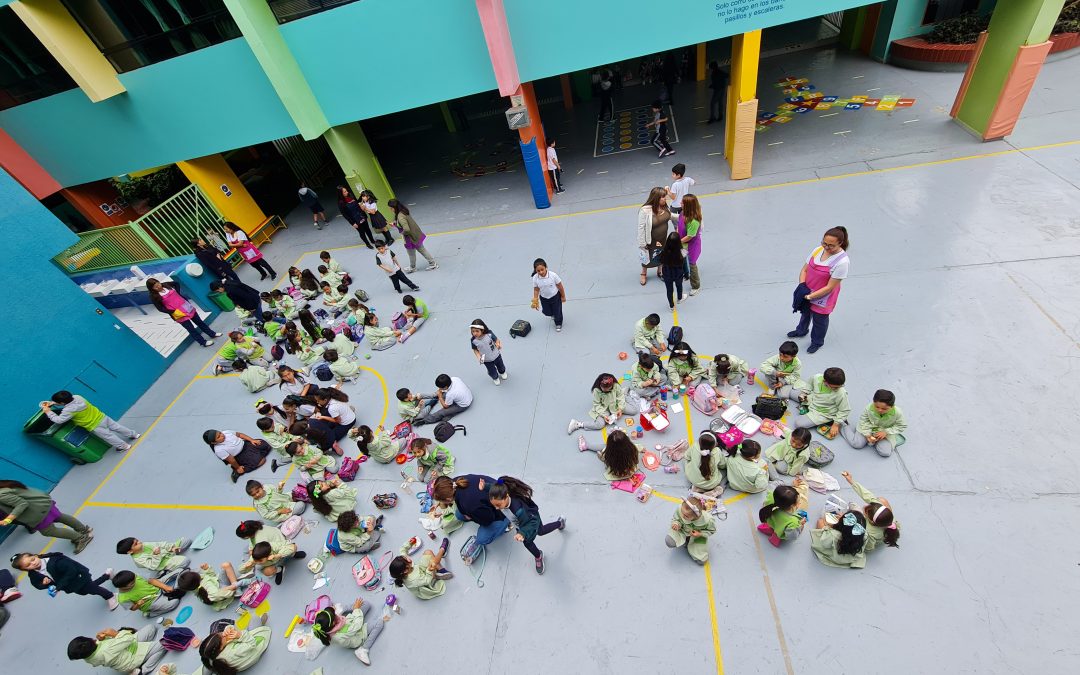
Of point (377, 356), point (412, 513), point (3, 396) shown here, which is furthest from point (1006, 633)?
point (3, 396)

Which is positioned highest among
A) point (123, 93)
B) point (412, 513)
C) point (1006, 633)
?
point (123, 93)

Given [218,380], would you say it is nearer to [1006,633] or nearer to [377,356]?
[377,356]

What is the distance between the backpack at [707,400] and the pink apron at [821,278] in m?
1.95

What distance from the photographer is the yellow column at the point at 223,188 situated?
13781 mm

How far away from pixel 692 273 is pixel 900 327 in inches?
131

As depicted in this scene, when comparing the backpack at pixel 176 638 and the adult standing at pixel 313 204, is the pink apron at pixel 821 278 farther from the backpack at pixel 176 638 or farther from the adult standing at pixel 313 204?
the adult standing at pixel 313 204

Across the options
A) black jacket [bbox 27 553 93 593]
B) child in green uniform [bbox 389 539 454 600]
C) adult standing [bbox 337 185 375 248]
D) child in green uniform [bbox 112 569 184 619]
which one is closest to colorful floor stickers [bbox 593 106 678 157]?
adult standing [bbox 337 185 375 248]

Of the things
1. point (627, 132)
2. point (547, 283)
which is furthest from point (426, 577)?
point (627, 132)

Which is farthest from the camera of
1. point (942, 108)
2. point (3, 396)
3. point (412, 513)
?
point (942, 108)

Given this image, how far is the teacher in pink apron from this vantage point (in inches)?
242

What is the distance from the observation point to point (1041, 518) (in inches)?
198

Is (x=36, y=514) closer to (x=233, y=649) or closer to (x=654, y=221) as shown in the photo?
(x=233, y=649)

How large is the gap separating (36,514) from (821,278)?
12.5 meters

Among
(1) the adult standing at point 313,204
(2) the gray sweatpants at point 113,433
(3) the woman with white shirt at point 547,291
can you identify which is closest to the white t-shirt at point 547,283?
(3) the woman with white shirt at point 547,291
